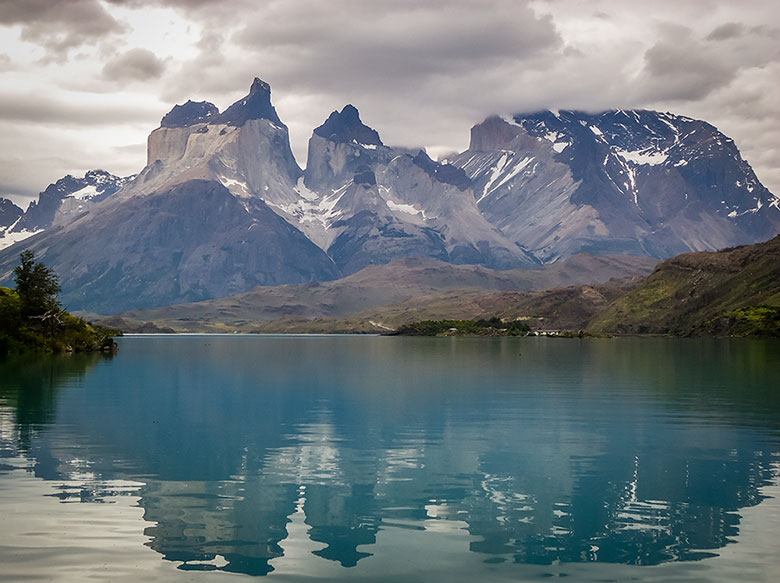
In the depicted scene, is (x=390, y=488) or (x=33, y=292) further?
(x=33, y=292)

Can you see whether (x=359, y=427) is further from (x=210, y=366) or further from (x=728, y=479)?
(x=210, y=366)

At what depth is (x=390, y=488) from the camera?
4719 cm

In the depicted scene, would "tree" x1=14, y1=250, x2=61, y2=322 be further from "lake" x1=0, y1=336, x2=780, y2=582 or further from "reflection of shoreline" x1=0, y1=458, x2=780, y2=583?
"reflection of shoreline" x1=0, y1=458, x2=780, y2=583

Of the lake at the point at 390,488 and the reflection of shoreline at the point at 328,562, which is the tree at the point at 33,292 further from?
the reflection of shoreline at the point at 328,562

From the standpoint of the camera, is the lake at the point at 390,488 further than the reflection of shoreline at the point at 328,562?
Yes

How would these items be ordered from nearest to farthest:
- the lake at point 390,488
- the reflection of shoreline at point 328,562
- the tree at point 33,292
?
the reflection of shoreline at point 328,562 → the lake at point 390,488 → the tree at point 33,292

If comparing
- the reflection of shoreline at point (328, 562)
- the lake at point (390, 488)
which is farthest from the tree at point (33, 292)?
the reflection of shoreline at point (328, 562)

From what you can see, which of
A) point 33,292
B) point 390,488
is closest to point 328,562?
point 390,488

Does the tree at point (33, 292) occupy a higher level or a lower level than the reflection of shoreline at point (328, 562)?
higher

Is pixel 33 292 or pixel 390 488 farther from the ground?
pixel 33 292

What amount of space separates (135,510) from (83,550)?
6814mm

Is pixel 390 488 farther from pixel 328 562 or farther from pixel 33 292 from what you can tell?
pixel 33 292

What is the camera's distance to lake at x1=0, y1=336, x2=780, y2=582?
33281 millimetres

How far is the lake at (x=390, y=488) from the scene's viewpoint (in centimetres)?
3328
